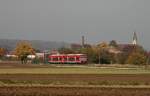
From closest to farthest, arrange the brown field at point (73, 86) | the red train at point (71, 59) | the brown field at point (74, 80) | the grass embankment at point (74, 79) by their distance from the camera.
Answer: the brown field at point (73, 86), the grass embankment at point (74, 79), the brown field at point (74, 80), the red train at point (71, 59)

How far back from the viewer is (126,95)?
25.6m

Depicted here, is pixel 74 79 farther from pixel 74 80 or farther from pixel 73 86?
pixel 73 86

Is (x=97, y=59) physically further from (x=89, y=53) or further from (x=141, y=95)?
(x=141, y=95)

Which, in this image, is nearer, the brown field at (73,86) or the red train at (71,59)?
the brown field at (73,86)

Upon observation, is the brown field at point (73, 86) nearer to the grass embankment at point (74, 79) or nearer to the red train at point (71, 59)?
the grass embankment at point (74, 79)

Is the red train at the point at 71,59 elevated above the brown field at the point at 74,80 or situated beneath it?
elevated above

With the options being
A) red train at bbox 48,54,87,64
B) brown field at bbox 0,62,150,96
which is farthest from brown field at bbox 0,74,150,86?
red train at bbox 48,54,87,64

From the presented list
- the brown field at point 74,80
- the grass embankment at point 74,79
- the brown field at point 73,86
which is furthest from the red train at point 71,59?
the brown field at point 73,86

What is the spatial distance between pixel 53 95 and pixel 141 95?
559 cm

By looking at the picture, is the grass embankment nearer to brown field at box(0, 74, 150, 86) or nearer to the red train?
brown field at box(0, 74, 150, 86)

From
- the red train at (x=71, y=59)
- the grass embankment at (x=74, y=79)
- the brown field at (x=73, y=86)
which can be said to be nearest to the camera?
the brown field at (x=73, y=86)

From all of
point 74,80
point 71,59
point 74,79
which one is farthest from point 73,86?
point 71,59

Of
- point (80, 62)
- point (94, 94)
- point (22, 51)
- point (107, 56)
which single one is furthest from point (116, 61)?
point (94, 94)

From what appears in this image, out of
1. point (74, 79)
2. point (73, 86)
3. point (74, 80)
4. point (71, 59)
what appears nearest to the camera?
point (73, 86)
